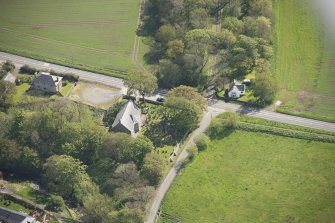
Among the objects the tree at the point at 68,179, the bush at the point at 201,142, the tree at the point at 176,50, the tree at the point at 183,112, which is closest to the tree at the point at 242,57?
the tree at the point at 176,50

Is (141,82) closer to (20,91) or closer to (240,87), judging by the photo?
(240,87)

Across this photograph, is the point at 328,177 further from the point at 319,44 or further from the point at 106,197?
the point at 319,44

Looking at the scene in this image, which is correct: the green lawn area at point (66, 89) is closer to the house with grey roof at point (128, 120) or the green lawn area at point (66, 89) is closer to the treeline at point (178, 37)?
the house with grey roof at point (128, 120)

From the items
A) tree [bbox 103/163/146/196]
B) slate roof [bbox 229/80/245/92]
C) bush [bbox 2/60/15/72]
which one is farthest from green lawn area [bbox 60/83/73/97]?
slate roof [bbox 229/80/245/92]

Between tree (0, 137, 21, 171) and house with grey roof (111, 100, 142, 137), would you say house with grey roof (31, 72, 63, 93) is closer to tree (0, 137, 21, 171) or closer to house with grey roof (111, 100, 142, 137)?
house with grey roof (111, 100, 142, 137)

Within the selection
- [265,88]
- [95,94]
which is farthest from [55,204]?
[265,88]

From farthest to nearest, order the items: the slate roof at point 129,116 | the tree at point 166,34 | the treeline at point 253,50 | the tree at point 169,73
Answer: the tree at point 166,34 → the tree at point 169,73 → the treeline at point 253,50 → the slate roof at point 129,116

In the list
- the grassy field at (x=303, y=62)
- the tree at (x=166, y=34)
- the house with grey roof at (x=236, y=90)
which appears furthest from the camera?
the tree at (x=166, y=34)
